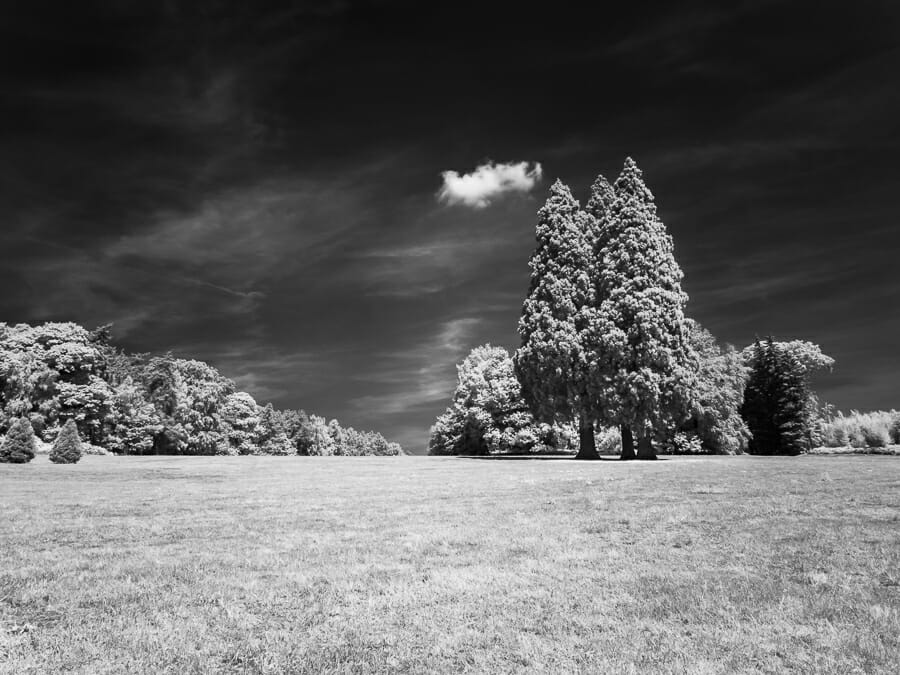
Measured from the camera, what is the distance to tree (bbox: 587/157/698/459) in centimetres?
3650

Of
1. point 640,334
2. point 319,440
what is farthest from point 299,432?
point 640,334

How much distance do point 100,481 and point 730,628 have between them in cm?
2523

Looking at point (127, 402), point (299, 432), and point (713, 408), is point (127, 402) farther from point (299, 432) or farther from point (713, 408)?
point (713, 408)

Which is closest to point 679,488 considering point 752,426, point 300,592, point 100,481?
point 300,592

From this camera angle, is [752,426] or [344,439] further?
[344,439]

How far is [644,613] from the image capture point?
621 centimetres

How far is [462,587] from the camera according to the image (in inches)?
282

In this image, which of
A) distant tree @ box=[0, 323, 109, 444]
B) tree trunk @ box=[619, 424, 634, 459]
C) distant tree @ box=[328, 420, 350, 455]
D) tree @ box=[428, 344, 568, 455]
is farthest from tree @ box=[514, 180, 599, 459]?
distant tree @ box=[328, 420, 350, 455]

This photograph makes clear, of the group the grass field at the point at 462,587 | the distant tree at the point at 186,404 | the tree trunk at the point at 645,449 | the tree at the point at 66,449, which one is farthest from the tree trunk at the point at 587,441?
the distant tree at the point at 186,404

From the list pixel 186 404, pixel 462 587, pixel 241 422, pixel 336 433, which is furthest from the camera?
pixel 336 433

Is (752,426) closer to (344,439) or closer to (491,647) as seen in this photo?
(491,647)

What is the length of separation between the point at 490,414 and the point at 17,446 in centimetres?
4161

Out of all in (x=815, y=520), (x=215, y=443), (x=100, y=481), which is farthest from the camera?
(x=215, y=443)

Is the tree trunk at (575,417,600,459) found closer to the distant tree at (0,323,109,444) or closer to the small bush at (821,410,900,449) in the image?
the small bush at (821,410,900,449)
